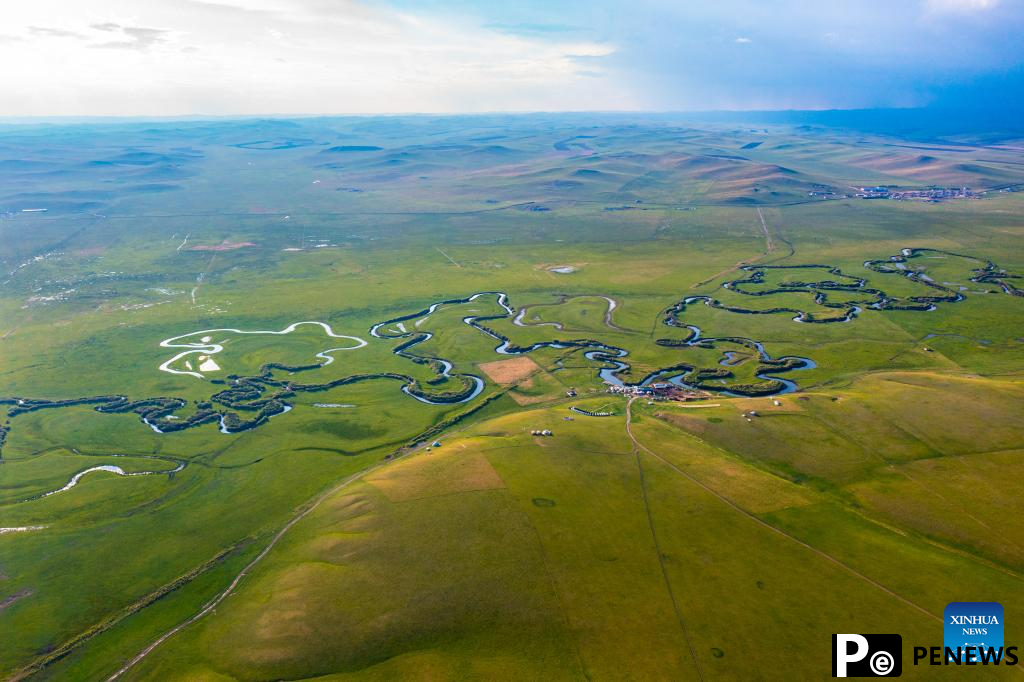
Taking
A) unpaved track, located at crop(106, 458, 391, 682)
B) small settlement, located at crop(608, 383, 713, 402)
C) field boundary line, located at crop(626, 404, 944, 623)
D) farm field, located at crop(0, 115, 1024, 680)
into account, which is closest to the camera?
farm field, located at crop(0, 115, 1024, 680)

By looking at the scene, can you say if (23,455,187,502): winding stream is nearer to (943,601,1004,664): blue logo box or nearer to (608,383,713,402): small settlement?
(608,383,713,402): small settlement

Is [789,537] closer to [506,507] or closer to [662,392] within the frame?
[506,507]

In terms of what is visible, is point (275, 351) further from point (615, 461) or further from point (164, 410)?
point (615, 461)

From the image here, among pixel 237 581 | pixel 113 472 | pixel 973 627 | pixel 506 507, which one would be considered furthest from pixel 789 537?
pixel 113 472

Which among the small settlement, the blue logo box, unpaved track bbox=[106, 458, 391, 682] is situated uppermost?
the small settlement

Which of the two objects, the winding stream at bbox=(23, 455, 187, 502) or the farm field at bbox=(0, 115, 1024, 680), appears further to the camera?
the winding stream at bbox=(23, 455, 187, 502)

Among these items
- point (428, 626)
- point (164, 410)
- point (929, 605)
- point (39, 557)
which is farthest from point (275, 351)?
point (929, 605)

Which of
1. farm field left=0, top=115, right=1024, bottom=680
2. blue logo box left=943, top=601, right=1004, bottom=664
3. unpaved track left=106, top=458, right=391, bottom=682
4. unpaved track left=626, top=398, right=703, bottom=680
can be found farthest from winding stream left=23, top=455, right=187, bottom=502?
blue logo box left=943, top=601, right=1004, bottom=664

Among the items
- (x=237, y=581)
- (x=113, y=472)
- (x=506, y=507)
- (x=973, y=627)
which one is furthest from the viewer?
A: (x=113, y=472)

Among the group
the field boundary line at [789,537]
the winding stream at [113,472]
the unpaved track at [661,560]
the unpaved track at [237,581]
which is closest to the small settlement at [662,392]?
the unpaved track at [661,560]

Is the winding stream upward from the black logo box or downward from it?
downward
